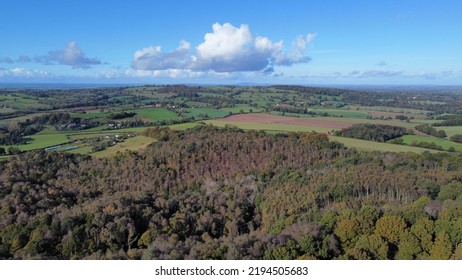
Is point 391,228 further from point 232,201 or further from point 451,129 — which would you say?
point 451,129

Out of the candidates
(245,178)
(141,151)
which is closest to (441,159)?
(245,178)

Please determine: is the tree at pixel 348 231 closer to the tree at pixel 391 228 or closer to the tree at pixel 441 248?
the tree at pixel 391 228

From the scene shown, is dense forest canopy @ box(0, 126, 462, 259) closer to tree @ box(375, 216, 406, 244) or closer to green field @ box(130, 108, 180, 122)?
tree @ box(375, 216, 406, 244)

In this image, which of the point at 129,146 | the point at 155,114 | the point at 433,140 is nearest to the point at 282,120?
the point at 155,114

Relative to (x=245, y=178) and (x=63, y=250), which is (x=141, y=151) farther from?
(x=63, y=250)

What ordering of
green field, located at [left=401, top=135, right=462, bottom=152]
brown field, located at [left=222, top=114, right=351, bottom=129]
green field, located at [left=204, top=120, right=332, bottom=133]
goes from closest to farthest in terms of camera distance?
green field, located at [left=401, top=135, right=462, bottom=152] < green field, located at [left=204, top=120, right=332, bottom=133] < brown field, located at [left=222, top=114, right=351, bottom=129]

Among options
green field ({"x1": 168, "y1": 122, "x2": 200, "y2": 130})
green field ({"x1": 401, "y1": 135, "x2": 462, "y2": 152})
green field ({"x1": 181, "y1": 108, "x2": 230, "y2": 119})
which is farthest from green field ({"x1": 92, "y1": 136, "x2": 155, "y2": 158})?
green field ({"x1": 401, "y1": 135, "x2": 462, "y2": 152})
